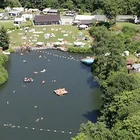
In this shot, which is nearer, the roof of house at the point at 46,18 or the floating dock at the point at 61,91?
the floating dock at the point at 61,91

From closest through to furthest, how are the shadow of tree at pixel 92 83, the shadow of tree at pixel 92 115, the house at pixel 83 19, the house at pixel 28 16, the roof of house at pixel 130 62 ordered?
the shadow of tree at pixel 92 115
the shadow of tree at pixel 92 83
the roof of house at pixel 130 62
the house at pixel 83 19
the house at pixel 28 16

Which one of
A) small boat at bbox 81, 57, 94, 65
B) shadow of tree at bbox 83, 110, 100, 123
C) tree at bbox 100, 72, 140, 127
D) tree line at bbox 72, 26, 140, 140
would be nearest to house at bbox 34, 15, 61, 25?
small boat at bbox 81, 57, 94, 65

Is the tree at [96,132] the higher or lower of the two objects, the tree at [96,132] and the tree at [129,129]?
the lower

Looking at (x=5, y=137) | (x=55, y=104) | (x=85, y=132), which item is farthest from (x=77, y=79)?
(x=85, y=132)

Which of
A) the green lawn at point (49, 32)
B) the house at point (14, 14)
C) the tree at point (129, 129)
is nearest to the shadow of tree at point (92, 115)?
the tree at point (129, 129)

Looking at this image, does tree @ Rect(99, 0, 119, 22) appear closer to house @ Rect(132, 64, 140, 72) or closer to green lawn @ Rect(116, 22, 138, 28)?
green lawn @ Rect(116, 22, 138, 28)

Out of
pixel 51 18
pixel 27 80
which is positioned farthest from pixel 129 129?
pixel 51 18

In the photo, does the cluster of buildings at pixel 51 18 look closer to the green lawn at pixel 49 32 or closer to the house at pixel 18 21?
the house at pixel 18 21
